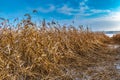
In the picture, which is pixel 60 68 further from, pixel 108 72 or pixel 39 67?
pixel 108 72

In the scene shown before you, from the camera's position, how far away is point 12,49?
2.52 m

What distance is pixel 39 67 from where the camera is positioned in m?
2.62

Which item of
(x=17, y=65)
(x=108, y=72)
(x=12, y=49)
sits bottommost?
(x=108, y=72)

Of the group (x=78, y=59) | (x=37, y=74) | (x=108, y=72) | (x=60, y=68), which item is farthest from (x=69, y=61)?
(x=37, y=74)

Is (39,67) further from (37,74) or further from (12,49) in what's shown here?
(12,49)

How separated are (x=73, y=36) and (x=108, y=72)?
1862mm

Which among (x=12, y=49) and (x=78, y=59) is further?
(x=78, y=59)

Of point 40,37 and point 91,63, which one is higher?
point 40,37

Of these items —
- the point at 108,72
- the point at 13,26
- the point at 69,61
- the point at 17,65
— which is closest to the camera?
the point at 17,65

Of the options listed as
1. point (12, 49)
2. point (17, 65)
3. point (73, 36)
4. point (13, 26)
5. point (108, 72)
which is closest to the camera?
point (17, 65)

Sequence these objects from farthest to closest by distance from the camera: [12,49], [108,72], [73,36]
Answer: [73,36]
[108,72]
[12,49]

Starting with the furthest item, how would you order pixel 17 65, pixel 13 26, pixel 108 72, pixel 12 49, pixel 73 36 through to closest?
pixel 73 36 → pixel 13 26 → pixel 108 72 → pixel 12 49 → pixel 17 65

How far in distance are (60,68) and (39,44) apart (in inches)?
18.5

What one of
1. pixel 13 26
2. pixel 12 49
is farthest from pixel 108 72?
pixel 13 26
